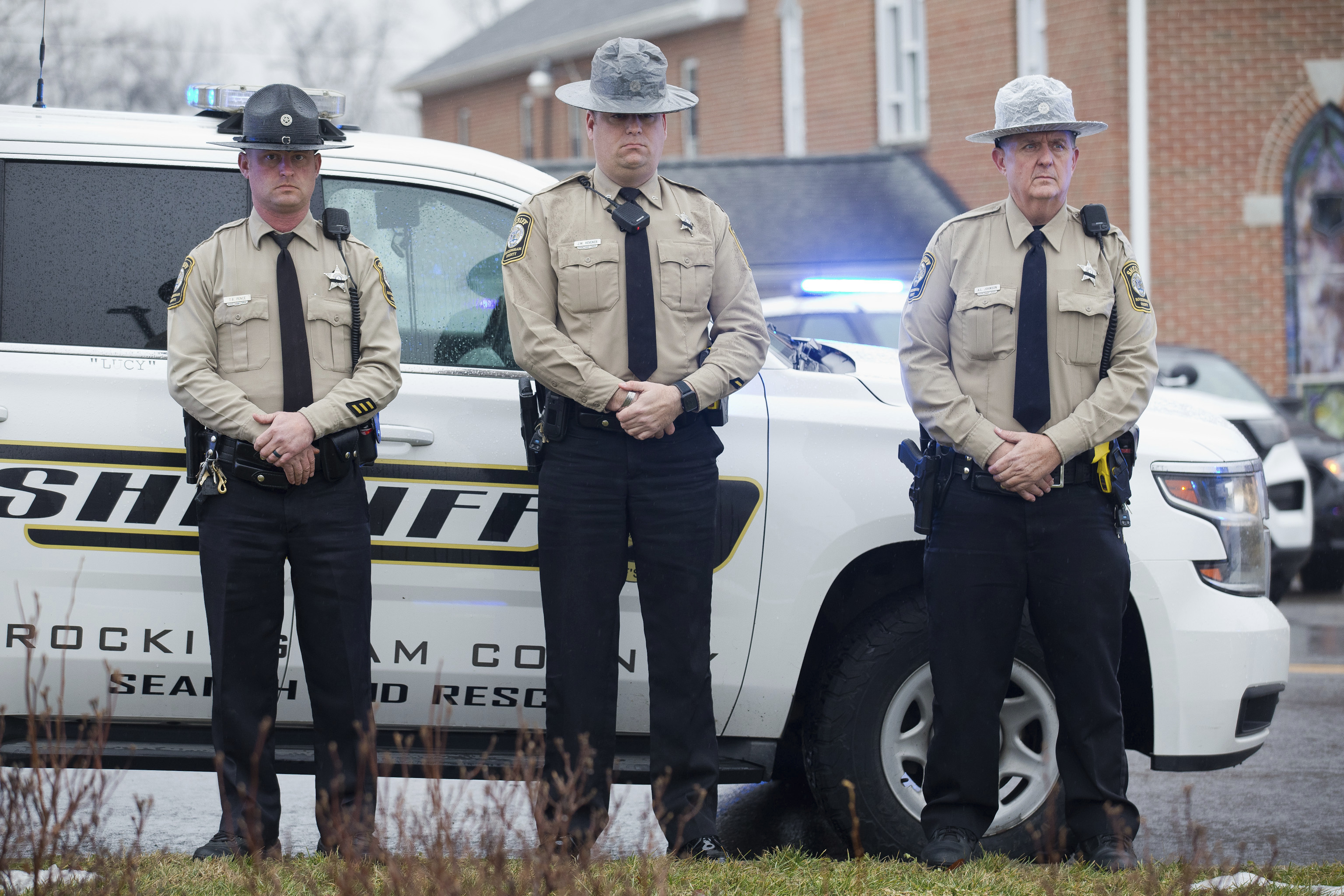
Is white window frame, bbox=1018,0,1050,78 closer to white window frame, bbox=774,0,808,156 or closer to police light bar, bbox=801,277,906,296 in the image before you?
white window frame, bbox=774,0,808,156

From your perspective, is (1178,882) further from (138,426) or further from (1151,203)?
(1151,203)

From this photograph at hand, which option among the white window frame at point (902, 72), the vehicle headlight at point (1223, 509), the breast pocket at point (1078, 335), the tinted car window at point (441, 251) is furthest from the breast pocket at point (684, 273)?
the white window frame at point (902, 72)

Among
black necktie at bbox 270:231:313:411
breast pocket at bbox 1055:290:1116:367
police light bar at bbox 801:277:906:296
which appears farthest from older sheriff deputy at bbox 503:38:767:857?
police light bar at bbox 801:277:906:296

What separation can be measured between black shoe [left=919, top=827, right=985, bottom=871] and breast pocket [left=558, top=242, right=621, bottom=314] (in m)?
1.64

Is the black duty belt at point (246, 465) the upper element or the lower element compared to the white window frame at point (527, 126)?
lower

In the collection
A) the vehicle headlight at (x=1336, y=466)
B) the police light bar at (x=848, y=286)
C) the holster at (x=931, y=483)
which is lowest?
the vehicle headlight at (x=1336, y=466)

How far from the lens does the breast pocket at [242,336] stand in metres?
3.76

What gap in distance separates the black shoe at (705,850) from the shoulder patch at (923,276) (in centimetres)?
152

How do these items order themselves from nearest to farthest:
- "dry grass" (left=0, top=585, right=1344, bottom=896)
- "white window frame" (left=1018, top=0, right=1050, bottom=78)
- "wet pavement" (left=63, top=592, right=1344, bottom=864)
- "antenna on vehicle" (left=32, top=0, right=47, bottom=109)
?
1. "dry grass" (left=0, top=585, right=1344, bottom=896)
2. "antenna on vehicle" (left=32, top=0, right=47, bottom=109)
3. "wet pavement" (left=63, top=592, right=1344, bottom=864)
4. "white window frame" (left=1018, top=0, right=1050, bottom=78)

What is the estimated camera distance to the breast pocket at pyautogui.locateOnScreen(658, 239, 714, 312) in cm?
385

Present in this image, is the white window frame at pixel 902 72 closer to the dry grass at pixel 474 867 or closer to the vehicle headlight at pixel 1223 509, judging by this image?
the vehicle headlight at pixel 1223 509

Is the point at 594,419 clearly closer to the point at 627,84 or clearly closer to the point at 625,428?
the point at 625,428

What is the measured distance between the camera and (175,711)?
13.1 feet

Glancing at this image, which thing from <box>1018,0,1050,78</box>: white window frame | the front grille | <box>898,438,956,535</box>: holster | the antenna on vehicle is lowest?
the front grille
